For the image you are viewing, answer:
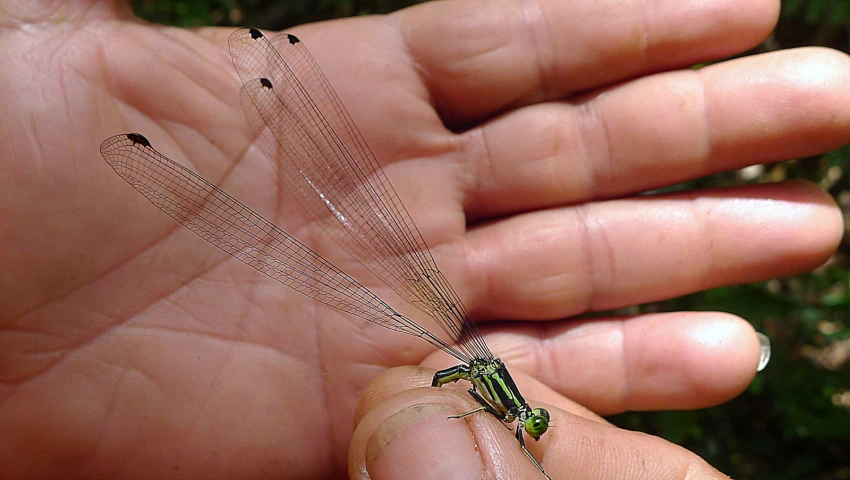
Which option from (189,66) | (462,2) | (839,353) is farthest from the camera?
(839,353)

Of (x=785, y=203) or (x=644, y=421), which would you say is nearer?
(x=785, y=203)

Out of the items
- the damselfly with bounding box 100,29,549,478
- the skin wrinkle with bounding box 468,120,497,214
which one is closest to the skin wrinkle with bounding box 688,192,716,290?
the skin wrinkle with bounding box 468,120,497,214

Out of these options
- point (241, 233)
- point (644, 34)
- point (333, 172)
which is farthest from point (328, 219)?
point (644, 34)

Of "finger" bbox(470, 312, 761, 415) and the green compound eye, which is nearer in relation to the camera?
the green compound eye

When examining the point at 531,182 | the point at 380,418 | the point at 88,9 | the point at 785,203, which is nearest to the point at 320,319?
the point at 380,418

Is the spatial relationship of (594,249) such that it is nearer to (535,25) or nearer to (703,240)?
(703,240)

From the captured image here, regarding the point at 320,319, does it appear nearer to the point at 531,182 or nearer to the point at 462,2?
the point at 531,182

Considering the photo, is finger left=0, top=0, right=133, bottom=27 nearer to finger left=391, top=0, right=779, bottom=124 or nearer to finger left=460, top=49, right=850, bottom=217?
finger left=391, top=0, right=779, bottom=124
